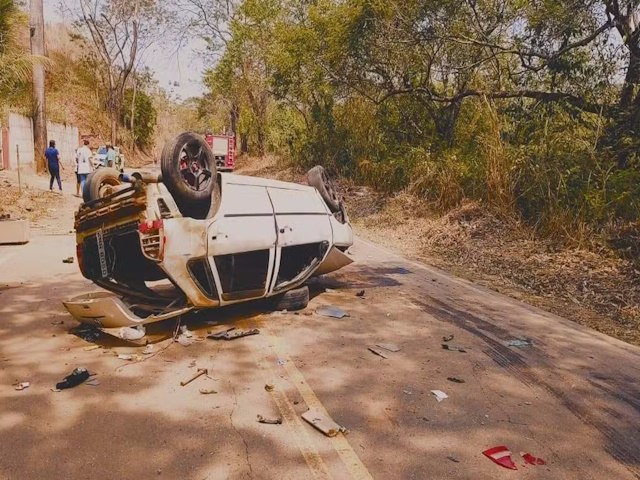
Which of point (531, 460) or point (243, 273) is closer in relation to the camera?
point (531, 460)

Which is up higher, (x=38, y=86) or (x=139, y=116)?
(x=139, y=116)

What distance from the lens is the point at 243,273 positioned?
17.7 feet

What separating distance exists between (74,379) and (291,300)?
2602 mm

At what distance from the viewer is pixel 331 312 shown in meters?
6.02

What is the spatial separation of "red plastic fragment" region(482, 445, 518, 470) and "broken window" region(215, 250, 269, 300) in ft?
9.71

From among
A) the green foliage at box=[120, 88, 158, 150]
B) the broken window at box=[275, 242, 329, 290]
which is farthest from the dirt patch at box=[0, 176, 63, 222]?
the green foliage at box=[120, 88, 158, 150]

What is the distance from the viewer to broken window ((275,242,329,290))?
21.0 ft

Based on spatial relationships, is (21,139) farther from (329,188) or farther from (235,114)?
(235,114)

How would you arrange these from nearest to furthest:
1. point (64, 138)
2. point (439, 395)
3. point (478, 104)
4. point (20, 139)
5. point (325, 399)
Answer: point (325, 399) < point (439, 395) < point (478, 104) < point (20, 139) < point (64, 138)

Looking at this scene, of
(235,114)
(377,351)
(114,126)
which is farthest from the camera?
(235,114)

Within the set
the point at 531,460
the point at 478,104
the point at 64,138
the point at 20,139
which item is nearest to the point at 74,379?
the point at 531,460

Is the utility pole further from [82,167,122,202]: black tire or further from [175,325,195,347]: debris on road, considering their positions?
[175,325,195,347]: debris on road

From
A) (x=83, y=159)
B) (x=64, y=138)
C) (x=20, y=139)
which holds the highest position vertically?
(x=64, y=138)

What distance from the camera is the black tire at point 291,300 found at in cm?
598
